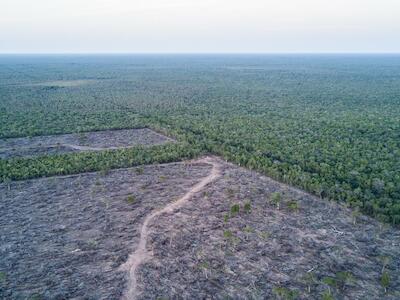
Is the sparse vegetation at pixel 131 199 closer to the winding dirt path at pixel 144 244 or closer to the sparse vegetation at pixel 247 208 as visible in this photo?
the winding dirt path at pixel 144 244

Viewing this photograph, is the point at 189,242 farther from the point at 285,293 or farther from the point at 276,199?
the point at 276,199

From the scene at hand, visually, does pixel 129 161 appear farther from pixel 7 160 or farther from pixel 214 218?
pixel 214 218

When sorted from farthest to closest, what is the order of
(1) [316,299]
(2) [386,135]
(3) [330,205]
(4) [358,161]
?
1. (2) [386,135]
2. (4) [358,161]
3. (3) [330,205]
4. (1) [316,299]

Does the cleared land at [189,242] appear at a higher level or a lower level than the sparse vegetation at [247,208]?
lower

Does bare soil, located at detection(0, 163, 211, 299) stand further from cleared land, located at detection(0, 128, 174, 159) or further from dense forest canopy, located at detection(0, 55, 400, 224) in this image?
cleared land, located at detection(0, 128, 174, 159)

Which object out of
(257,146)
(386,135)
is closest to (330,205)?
(257,146)

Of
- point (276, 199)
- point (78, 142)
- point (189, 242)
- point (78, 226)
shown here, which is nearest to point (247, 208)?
point (276, 199)

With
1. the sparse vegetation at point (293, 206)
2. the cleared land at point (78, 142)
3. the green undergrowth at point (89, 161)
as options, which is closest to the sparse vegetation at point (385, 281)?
the sparse vegetation at point (293, 206)

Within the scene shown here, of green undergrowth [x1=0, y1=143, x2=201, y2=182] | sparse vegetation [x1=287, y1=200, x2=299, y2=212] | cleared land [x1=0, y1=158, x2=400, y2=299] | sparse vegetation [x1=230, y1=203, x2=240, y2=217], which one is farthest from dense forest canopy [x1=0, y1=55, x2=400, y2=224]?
sparse vegetation [x1=230, y1=203, x2=240, y2=217]
